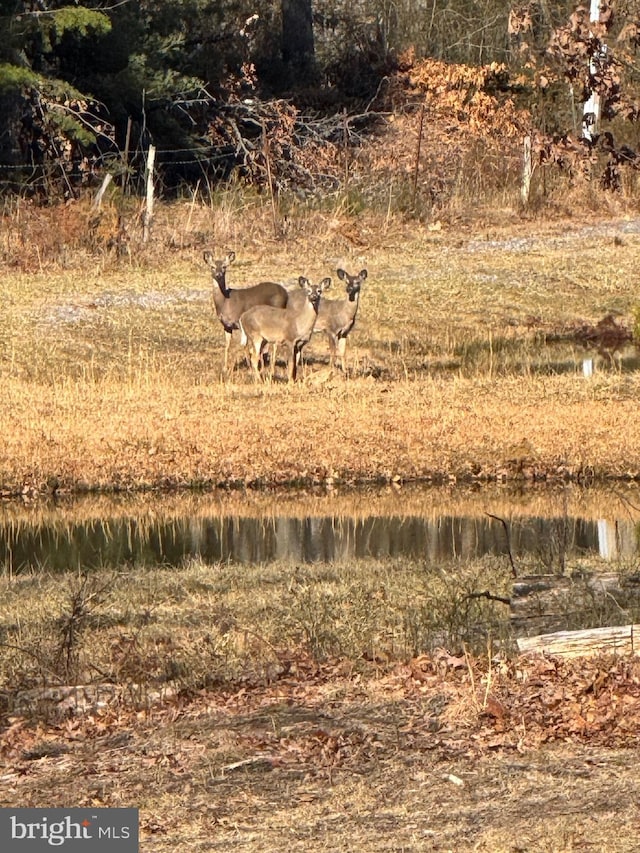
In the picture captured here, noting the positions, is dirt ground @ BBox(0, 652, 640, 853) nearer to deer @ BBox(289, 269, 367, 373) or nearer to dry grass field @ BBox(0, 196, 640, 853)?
dry grass field @ BBox(0, 196, 640, 853)

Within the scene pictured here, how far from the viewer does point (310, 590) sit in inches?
470

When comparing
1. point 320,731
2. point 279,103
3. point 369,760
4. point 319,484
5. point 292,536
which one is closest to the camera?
point 369,760

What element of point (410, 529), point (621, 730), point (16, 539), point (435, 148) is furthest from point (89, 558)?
point (435, 148)

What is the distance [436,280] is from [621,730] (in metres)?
22.2

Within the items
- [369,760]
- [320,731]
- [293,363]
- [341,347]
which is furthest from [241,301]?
[369,760]

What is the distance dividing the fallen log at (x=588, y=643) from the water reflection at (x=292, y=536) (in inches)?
175

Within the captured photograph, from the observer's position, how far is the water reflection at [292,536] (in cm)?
1434

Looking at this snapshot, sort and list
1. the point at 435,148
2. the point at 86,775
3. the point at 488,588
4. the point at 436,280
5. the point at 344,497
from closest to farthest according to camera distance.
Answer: the point at 86,775 < the point at 488,588 < the point at 344,497 < the point at 436,280 < the point at 435,148

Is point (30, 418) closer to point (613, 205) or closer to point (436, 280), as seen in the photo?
point (436, 280)

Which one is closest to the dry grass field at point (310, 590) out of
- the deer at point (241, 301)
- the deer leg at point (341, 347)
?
the deer leg at point (341, 347)

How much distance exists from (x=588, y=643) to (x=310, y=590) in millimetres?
3514

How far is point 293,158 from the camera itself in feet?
124

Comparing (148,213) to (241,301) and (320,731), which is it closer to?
(241,301)

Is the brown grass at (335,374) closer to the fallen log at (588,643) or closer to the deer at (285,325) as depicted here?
the deer at (285,325)
